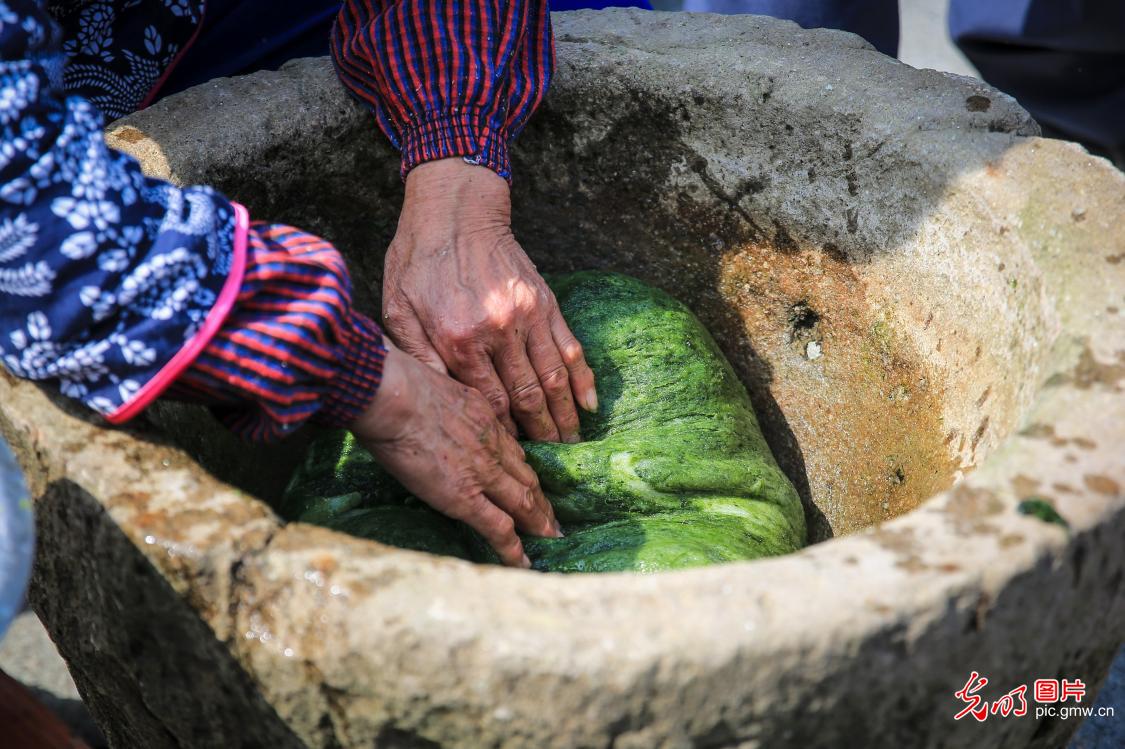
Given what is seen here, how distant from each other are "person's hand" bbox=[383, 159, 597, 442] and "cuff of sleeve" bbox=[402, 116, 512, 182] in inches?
Answer: 0.6

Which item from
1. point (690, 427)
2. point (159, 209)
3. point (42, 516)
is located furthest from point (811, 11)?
point (42, 516)

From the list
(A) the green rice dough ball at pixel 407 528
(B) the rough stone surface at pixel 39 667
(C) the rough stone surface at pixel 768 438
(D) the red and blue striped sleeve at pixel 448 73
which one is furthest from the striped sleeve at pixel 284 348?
(B) the rough stone surface at pixel 39 667

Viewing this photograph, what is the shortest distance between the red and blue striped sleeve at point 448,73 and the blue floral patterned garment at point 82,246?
725 millimetres

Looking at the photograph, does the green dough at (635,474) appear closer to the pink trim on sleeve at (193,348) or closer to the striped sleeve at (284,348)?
the striped sleeve at (284,348)

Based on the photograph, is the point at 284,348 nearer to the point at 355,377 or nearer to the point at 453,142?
the point at 355,377

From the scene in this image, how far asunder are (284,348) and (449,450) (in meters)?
0.37

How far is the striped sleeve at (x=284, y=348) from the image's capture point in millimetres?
1306

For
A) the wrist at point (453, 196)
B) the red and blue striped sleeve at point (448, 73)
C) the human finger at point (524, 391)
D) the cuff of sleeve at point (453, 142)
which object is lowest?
the human finger at point (524, 391)

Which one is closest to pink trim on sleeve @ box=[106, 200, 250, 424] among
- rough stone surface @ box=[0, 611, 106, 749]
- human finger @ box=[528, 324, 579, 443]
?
human finger @ box=[528, 324, 579, 443]

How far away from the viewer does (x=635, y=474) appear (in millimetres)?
1834

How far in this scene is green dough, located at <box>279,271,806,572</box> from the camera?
172cm

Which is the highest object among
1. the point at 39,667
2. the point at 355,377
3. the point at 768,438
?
the point at 355,377

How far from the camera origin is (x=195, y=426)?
5.81ft

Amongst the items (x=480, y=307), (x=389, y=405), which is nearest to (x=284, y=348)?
(x=389, y=405)
